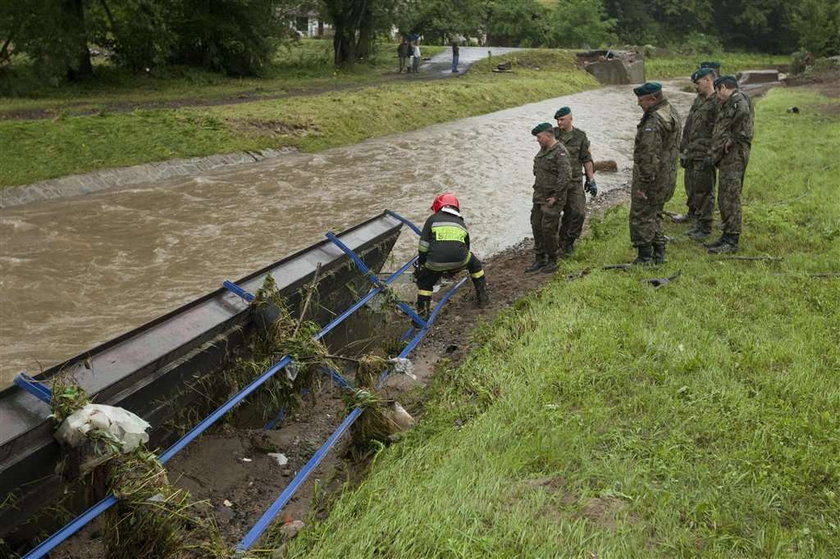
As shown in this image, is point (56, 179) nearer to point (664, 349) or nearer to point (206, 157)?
point (206, 157)

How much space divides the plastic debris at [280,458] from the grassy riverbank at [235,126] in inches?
425

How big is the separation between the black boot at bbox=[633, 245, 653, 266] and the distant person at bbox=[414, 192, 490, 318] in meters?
1.84

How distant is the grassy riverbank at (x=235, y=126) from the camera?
47.4 ft

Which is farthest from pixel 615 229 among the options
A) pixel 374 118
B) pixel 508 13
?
pixel 508 13

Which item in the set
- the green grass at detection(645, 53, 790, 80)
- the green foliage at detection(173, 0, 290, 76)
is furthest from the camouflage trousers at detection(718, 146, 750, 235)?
the green grass at detection(645, 53, 790, 80)

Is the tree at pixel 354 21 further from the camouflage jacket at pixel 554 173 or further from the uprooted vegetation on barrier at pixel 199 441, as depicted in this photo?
the uprooted vegetation on barrier at pixel 199 441

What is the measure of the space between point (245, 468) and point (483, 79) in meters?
29.7

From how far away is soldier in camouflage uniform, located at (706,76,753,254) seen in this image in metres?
7.82

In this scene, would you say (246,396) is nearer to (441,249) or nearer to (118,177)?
(441,249)

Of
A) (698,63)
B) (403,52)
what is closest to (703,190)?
(403,52)

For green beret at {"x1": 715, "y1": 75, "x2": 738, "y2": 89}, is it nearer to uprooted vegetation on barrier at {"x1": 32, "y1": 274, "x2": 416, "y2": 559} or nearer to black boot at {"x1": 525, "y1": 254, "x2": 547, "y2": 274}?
black boot at {"x1": 525, "y1": 254, "x2": 547, "y2": 274}

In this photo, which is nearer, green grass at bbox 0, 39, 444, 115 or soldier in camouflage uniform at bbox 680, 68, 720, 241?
soldier in camouflage uniform at bbox 680, 68, 720, 241

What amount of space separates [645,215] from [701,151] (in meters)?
1.97

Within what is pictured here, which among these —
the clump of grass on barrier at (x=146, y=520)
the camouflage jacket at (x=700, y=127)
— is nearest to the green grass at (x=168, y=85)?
the camouflage jacket at (x=700, y=127)
